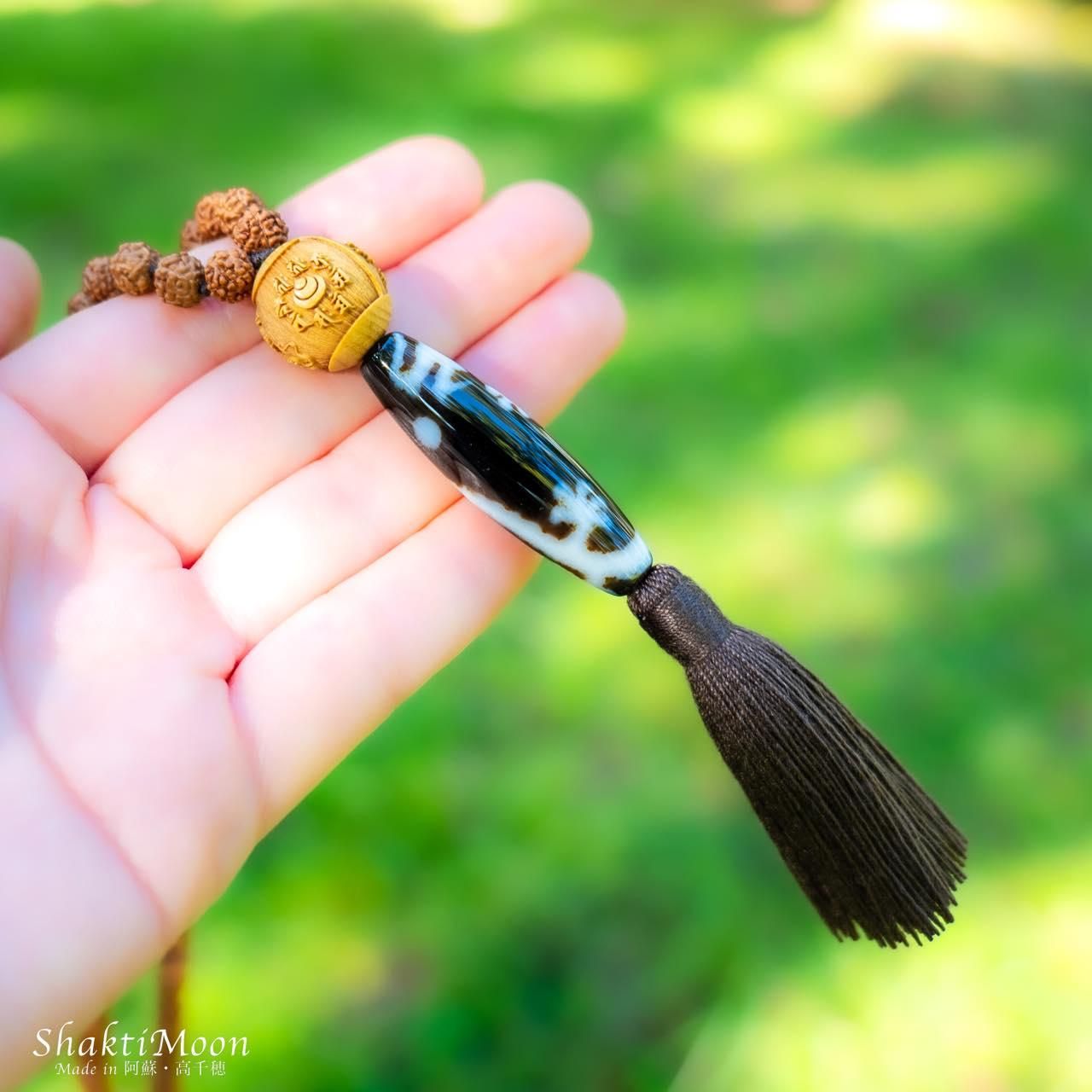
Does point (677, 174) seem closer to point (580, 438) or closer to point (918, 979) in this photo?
point (580, 438)

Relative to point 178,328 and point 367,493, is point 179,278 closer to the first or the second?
point 178,328

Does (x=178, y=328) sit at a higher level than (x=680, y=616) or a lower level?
higher

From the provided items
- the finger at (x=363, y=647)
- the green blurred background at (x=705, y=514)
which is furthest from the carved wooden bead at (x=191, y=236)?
the green blurred background at (x=705, y=514)

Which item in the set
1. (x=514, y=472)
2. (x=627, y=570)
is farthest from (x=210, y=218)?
(x=627, y=570)

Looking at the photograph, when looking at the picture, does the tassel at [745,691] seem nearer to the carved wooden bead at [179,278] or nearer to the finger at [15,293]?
the carved wooden bead at [179,278]

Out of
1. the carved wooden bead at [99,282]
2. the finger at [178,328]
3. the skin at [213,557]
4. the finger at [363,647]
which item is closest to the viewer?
the skin at [213,557]

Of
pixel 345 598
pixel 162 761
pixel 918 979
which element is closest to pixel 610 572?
pixel 345 598

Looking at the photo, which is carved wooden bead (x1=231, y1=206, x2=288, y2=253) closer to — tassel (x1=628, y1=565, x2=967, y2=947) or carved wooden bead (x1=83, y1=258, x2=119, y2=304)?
carved wooden bead (x1=83, y1=258, x2=119, y2=304)
